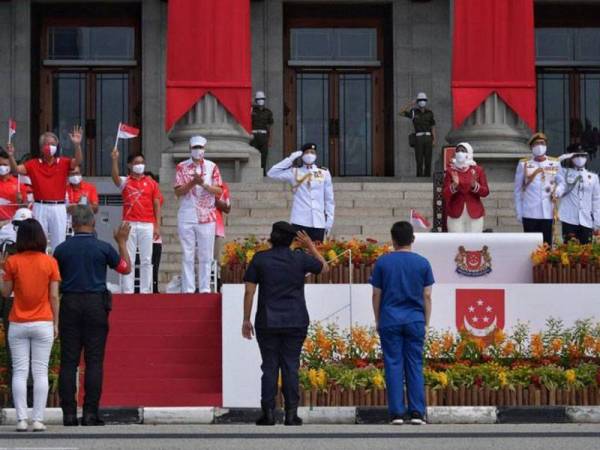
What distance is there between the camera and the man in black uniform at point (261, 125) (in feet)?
95.8

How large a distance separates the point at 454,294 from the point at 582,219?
3761 millimetres

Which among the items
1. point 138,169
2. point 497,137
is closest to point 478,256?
point 138,169

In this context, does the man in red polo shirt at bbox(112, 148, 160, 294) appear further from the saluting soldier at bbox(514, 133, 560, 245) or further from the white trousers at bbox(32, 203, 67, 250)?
the saluting soldier at bbox(514, 133, 560, 245)

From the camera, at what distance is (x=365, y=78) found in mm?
33406

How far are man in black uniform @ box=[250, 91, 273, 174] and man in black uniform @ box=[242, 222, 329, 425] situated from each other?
14.6 m

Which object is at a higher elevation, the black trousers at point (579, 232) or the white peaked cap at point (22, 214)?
the white peaked cap at point (22, 214)

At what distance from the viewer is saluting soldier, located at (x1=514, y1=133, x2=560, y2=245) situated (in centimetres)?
2103

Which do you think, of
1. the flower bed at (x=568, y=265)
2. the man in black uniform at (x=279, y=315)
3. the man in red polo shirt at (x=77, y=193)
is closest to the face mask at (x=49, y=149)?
the man in red polo shirt at (x=77, y=193)

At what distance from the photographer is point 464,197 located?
2031cm

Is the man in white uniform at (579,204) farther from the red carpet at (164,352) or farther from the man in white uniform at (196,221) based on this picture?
the red carpet at (164,352)

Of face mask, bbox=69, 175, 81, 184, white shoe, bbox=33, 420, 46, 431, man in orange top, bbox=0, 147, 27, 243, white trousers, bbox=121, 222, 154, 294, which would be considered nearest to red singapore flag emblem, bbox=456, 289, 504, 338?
white trousers, bbox=121, 222, 154, 294

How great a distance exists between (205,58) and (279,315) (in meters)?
13.2

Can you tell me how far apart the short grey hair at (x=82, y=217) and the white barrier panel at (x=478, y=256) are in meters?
5.69

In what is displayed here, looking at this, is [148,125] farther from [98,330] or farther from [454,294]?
[98,330]
